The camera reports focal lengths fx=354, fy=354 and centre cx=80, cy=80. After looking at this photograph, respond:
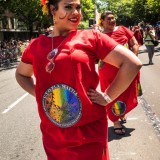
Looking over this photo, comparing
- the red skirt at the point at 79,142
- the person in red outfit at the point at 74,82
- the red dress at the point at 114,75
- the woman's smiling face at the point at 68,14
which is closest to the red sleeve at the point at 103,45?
the person in red outfit at the point at 74,82

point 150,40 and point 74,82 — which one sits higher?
point 74,82

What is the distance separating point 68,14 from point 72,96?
56 cm

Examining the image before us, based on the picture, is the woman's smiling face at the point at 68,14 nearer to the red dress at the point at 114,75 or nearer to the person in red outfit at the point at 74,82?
the person in red outfit at the point at 74,82

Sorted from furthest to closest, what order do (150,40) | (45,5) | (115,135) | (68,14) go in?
(150,40) < (115,135) < (45,5) < (68,14)

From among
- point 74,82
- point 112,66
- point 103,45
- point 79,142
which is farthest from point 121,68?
point 112,66

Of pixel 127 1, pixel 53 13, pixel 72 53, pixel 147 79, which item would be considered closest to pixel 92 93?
pixel 72 53

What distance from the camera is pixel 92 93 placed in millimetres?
2254

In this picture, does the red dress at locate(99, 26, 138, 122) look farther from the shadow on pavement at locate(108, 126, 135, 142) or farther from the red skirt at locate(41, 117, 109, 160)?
the red skirt at locate(41, 117, 109, 160)

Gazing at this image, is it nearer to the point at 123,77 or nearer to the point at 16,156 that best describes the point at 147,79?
the point at 16,156

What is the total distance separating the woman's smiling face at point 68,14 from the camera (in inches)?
93.0

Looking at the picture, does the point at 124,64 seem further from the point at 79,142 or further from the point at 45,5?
the point at 45,5

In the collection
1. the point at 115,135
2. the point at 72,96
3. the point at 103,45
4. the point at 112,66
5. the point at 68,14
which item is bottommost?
the point at 115,135

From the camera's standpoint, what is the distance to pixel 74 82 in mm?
2201

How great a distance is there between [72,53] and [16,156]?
9.76 ft
